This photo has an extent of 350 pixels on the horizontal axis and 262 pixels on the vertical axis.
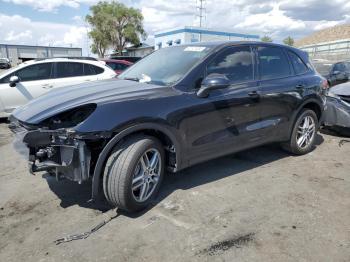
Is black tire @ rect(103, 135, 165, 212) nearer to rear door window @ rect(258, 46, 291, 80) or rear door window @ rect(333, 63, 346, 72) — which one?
rear door window @ rect(258, 46, 291, 80)

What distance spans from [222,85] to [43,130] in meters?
1.91

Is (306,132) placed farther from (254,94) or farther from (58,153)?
(58,153)

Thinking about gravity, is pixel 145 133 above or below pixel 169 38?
below

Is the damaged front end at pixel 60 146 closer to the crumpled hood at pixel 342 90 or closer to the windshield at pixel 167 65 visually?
the windshield at pixel 167 65

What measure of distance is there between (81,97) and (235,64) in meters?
2.01

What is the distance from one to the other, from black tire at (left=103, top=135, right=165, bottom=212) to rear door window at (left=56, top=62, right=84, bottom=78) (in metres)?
5.78

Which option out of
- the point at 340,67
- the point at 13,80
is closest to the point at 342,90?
the point at 340,67

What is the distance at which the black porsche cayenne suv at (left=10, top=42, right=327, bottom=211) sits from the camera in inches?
130


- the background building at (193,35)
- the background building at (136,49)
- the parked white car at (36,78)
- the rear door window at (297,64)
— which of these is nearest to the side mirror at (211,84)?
the rear door window at (297,64)

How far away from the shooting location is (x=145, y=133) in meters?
3.68

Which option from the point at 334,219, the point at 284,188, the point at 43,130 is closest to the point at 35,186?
the point at 43,130

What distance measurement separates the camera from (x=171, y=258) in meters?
2.89

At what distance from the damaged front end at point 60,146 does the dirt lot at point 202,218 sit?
0.58 m

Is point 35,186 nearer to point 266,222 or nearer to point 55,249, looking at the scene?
point 55,249
